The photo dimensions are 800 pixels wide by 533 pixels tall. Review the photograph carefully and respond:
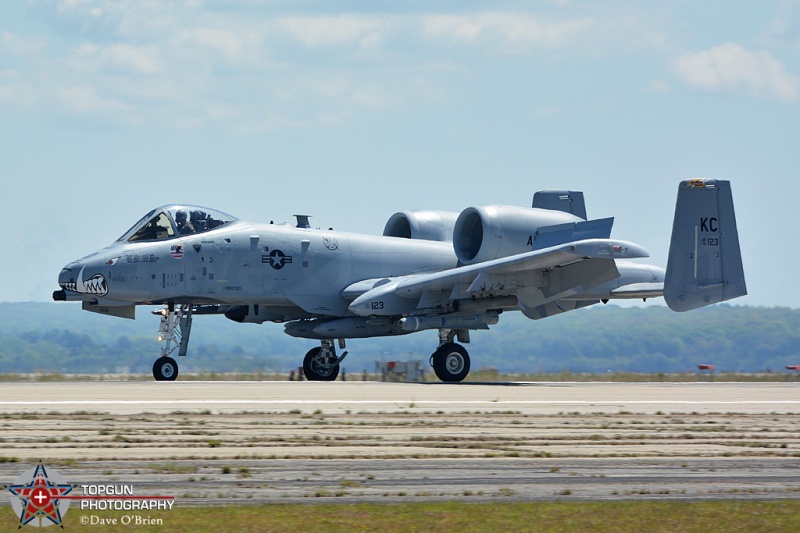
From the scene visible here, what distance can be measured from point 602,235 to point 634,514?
14.7 m

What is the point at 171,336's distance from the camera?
23.1 meters

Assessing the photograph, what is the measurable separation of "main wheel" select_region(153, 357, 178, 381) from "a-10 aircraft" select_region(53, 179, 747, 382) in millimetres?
19

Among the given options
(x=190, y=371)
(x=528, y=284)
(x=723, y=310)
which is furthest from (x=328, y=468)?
(x=723, y=310)

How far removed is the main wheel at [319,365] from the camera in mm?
25250

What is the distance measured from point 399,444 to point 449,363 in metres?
11.3

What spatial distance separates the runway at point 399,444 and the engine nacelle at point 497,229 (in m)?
5.65

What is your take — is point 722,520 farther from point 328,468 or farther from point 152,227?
point 152,227

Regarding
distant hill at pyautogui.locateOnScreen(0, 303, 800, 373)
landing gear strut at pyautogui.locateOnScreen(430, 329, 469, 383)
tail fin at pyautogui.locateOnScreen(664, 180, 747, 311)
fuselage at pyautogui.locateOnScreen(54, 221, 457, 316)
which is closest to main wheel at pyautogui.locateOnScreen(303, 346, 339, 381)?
fuselage at pyautogui.locateOnScreen(54, 221, 457, 316)

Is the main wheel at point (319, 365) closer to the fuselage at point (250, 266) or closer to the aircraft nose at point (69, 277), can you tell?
the fuselage at point (250, 266)

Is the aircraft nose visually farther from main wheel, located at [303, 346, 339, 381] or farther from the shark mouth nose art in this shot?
main wheel, located at [303, 346, 339, 381]

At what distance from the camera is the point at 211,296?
23.7m

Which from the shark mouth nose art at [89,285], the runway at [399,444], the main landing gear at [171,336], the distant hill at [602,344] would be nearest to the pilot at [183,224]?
the main landing gear at [171,336]

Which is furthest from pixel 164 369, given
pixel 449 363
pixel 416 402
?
pixel 416 402

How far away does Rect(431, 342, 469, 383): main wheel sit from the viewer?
23859 mm
